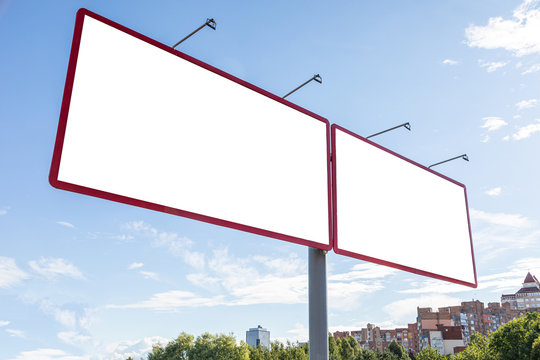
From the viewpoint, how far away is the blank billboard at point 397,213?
480 centimetres

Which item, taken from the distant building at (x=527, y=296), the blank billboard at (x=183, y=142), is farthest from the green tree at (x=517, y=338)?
the distant building at (x=527, y=296)

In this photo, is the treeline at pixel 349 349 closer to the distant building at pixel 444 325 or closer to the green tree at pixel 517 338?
the green tree at pixel 517 338

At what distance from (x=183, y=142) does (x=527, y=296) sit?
164274mm

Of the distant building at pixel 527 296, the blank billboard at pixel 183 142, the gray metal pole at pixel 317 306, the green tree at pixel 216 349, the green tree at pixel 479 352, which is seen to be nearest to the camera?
the blank billboard at pixel 183 142

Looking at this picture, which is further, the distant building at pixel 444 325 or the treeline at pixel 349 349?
the distant building at pixel 444 325

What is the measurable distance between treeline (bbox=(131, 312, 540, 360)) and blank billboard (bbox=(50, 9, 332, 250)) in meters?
32.2

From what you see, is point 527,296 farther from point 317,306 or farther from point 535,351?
point 317,306

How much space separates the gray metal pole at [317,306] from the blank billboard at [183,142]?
0.28 meters

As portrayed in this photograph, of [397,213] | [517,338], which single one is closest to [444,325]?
[517,338]

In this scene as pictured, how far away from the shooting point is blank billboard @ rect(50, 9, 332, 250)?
3.20 metres

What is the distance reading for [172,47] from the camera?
3.80 meters

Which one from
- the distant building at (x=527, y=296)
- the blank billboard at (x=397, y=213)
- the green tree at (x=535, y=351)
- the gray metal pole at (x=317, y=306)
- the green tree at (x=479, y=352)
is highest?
the distant building at (x=527, y=296)

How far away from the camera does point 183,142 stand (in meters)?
3.72

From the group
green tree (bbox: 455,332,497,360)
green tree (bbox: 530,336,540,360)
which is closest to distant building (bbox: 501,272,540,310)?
green tree (bbox: 455,332,497,360)
